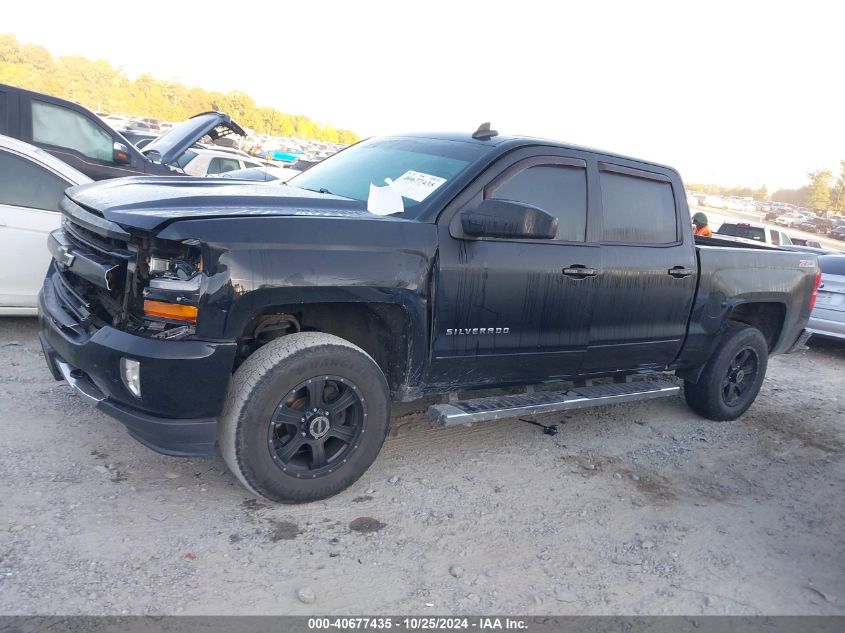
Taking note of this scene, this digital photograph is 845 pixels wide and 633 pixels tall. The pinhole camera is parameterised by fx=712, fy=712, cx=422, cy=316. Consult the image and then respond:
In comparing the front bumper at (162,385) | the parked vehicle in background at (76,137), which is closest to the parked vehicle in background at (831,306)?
the front bumper at (162,385)

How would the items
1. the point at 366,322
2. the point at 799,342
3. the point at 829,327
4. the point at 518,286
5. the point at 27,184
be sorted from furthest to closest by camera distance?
1. the point at 829,327
2. the point at 799,342
3. the point at 27,184
4. the point at 518,286
5. the point at 366,322

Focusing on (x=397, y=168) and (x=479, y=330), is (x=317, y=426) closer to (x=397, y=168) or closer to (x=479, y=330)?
(x=479, y=330)

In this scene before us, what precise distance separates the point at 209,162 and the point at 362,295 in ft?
36.4

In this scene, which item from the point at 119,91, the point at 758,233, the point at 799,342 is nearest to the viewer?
the point at 799,342

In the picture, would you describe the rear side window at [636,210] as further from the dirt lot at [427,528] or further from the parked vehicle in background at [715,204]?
the parked vehicle in background at [715,204]

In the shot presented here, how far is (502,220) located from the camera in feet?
12.0

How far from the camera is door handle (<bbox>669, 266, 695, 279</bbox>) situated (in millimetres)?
4836

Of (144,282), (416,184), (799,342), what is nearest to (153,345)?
(144,282)

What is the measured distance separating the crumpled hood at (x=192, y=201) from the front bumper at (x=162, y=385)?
1.73 ft

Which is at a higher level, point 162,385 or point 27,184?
point 27,184

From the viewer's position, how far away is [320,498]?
3553 mm

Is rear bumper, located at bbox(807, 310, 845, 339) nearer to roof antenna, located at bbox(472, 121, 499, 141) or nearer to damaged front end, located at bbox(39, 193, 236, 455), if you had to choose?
roof antenna, located at bbox(472, 121, 499, 141)

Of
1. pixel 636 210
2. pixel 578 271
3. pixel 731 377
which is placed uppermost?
pixel 636 210

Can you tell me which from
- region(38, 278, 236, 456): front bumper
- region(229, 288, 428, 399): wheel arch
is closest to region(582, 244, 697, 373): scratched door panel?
region(229, 288, 428, 399): wheel arch
